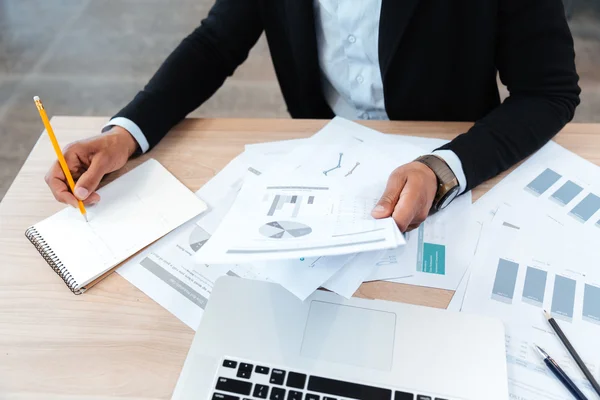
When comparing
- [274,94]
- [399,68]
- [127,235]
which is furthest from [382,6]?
Answer: [274,94]

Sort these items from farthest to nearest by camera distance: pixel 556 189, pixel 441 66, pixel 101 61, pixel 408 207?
1. pixel 101 61
2. pixel 441 66
3. pixel 556 189
4. pixel 408 207

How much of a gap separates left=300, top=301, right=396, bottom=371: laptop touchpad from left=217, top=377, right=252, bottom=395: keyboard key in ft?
0.25

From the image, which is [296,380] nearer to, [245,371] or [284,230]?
[245,371]

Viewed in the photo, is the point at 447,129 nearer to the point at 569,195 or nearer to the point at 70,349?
the point at 569,195

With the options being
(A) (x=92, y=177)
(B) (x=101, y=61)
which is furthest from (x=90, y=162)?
(B) (x=101, y=61)

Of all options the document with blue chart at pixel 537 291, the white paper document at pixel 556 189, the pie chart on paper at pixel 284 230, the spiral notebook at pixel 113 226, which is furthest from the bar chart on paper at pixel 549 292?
the spiral notebook at pixel 113 226

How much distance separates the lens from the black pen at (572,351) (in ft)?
1.85

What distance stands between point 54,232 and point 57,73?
192 cm

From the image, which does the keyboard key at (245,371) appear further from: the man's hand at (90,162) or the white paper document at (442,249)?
the man's hand at (90,162)

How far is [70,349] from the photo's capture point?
644mm

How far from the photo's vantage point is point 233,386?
0.58 meters

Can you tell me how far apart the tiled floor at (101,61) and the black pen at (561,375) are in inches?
65.7

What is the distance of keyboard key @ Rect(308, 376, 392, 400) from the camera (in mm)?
570

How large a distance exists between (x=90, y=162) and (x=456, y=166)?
581 millimetres
